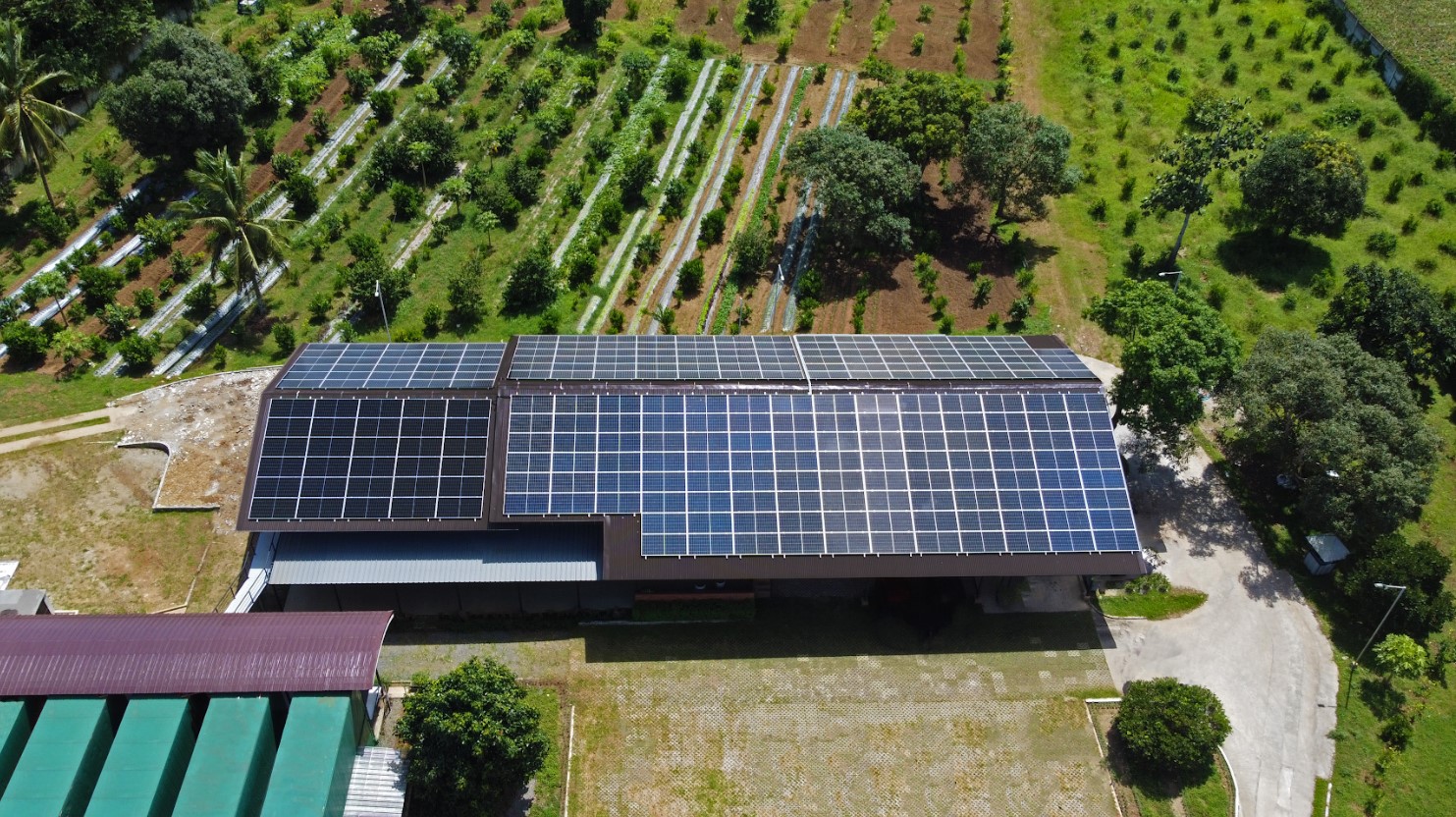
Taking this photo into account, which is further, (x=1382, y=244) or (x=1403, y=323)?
(x=1382, y=244)

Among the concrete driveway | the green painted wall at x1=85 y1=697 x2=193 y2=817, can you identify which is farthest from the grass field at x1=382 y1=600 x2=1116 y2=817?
the green painted wall at x1=85 y1=697 x2=193 y2=817

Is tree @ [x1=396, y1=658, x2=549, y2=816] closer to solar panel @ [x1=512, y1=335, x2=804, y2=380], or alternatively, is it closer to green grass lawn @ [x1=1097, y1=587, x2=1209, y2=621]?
solar panel @ [x1=512, y1=335, x2=804, y2=380]

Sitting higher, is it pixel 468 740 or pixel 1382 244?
pixel 1382 244

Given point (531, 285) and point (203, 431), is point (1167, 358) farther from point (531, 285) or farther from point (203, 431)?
point (203, 431)

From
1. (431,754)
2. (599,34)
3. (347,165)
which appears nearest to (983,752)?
(431,754)

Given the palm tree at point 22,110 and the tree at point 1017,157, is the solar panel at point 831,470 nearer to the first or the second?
the tree at point 1017,157

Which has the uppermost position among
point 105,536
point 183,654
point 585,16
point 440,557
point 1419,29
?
point 1419,29

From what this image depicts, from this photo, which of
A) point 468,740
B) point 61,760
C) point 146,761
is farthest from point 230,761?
point 468,740
